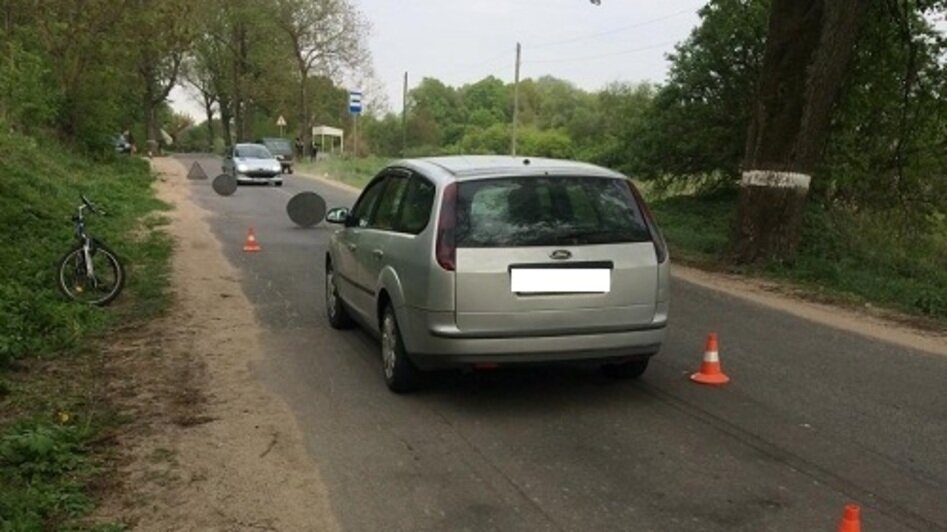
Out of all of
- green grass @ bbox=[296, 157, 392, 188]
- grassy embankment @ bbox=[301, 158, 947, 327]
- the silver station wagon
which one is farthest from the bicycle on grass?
green grass @ bbox=[296, 157, 392, 188]

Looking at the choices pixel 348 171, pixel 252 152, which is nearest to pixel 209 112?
pixel 348 171

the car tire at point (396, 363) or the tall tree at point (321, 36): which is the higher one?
the tall tree at point (321, 36)

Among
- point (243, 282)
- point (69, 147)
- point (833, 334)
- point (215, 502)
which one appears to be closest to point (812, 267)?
point (833, 334)

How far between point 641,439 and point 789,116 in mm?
8533

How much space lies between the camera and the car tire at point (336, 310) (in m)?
8.16

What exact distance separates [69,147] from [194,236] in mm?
18098

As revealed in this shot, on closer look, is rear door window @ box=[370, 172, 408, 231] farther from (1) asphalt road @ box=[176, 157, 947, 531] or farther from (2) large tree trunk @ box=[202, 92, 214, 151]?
(2) large tree trunk @ box=[202, 92, 214, 151]

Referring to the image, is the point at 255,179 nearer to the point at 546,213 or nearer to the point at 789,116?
the point at 789,116

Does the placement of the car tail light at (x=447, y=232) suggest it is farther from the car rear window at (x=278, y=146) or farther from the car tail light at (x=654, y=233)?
the car rear window at (x=278, y=146)

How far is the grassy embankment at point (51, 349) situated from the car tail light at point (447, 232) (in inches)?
87.1

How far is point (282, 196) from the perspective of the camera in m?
27.6

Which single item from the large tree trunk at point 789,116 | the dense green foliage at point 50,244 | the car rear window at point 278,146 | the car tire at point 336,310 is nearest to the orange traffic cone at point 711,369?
the car tire at point 336,310

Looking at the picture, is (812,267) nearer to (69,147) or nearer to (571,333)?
(571,333)

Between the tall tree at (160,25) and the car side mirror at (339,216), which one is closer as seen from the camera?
the car side mirror at (339,216)
